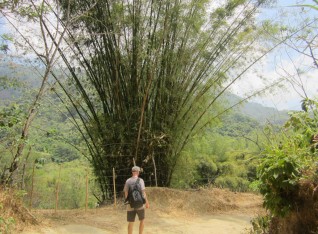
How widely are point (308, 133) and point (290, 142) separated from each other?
152 millimetres

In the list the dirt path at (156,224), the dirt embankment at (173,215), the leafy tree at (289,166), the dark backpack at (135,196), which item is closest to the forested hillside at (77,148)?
the leafy tree at (289,166)

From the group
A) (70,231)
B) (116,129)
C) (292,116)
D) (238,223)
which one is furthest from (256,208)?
(292,116)

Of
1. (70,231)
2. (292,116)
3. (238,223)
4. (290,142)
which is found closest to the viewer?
(290,142)

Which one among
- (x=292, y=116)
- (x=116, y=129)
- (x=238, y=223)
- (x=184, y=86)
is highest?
(x=184, y=86)

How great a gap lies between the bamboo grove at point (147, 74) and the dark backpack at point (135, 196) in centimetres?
281

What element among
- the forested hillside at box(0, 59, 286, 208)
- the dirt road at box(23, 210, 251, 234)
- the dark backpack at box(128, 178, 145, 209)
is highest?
the forested hillside at box(0, 59, 286, 208)

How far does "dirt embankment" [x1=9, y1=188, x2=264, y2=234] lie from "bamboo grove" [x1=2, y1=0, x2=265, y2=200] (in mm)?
884

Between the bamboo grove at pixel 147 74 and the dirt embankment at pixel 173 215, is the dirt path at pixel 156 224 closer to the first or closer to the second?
the dirt embankment at pixel 173 215

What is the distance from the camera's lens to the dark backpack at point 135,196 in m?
4.06

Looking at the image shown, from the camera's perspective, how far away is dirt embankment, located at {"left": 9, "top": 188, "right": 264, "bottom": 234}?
522cm

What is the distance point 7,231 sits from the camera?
373 cm

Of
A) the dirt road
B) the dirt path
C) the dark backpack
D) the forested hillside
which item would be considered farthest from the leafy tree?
the dirt path

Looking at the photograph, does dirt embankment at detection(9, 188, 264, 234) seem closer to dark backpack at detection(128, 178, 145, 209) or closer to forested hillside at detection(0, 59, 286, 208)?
forested hillside at detection(0, 59, 286, 208)

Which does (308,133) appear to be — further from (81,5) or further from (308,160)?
(81,5)
